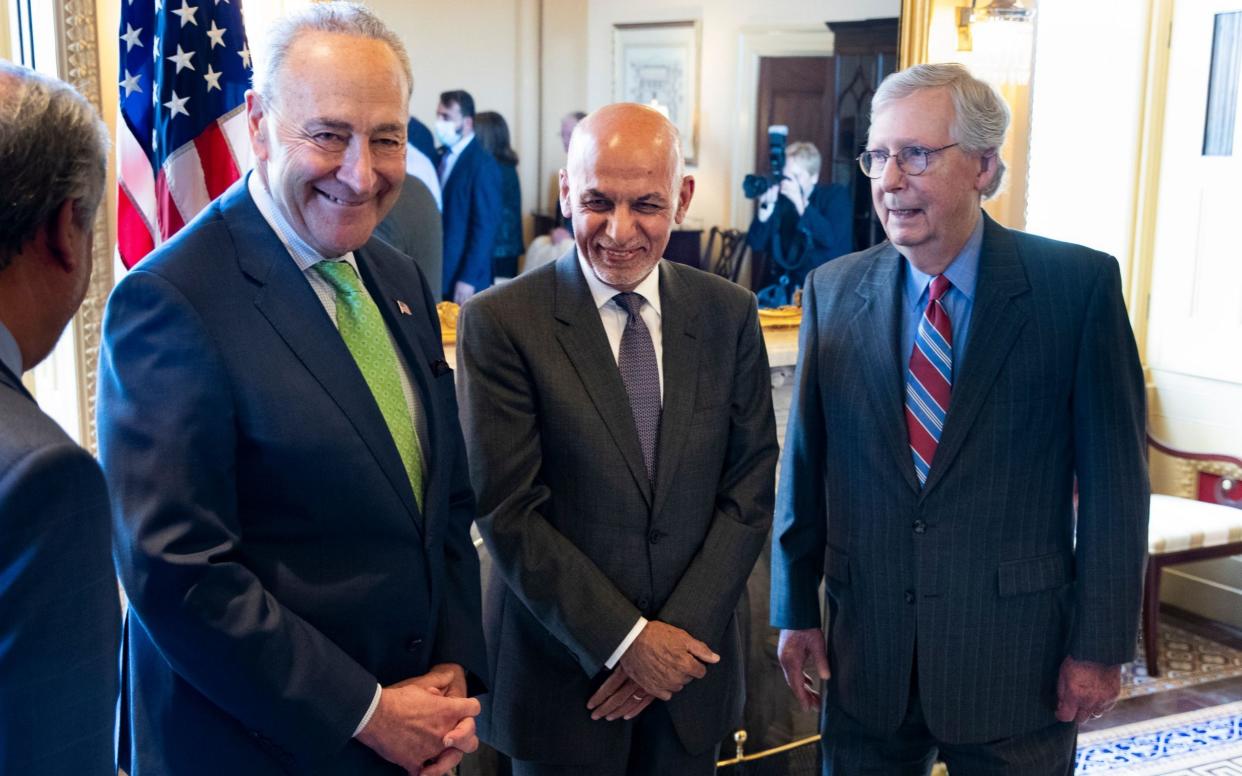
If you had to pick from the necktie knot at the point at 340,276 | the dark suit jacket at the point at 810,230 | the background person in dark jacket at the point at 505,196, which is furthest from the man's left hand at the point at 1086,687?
the dark suit jacket at the point at 810,230

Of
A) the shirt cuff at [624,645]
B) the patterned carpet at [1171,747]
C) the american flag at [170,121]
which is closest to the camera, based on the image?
the shirt cuff at [624,645]

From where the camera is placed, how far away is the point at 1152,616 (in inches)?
178

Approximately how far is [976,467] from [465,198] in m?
2.26

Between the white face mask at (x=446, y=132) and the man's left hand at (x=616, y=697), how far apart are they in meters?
2.27

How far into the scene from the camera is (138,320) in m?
1.52

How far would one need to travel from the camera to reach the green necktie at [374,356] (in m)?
1.73

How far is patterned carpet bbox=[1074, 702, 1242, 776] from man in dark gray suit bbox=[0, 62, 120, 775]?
3392mm

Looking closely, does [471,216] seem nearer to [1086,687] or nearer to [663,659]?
[663,659]

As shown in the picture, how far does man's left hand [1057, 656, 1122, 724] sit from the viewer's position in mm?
2074

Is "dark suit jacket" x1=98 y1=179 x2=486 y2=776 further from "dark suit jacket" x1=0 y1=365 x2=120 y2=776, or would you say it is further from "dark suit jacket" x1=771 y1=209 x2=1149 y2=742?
"dark suit jacket" x1=771 y1=209 x2=1149 y2=742

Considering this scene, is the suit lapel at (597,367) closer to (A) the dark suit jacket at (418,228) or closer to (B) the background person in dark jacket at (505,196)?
(A) the dark suit jacket at (418,228)

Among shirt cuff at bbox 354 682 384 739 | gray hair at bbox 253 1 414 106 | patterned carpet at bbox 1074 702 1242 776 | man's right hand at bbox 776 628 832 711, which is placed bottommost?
patterned carpet at bbox 1074 702 1242 776

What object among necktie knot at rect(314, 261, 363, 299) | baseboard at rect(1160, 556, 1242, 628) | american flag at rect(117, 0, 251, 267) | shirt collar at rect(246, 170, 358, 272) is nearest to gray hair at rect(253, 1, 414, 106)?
shirt collar at rect(246, 170, 358, 272)

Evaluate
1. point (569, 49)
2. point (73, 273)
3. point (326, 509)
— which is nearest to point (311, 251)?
point (326, 509)
